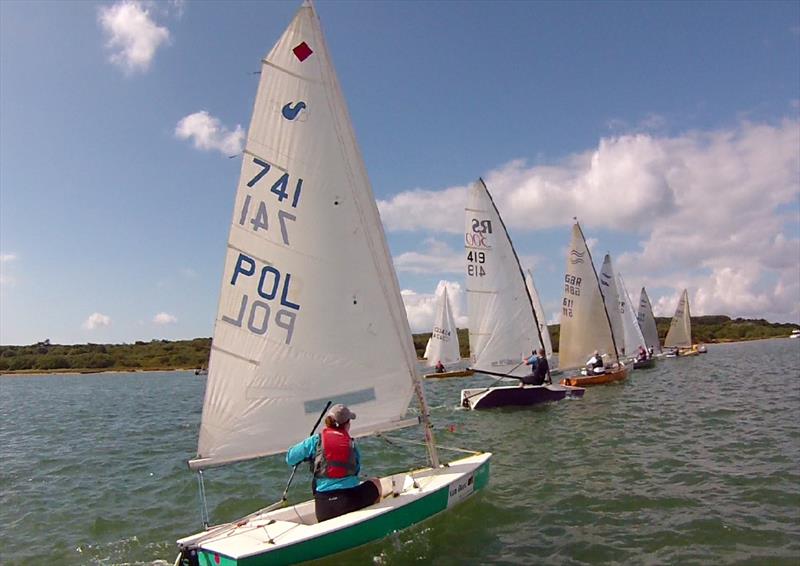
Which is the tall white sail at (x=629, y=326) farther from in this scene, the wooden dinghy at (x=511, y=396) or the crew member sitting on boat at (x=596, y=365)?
the wooden dinghy at (x=511, y=396)

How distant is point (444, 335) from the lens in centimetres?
4422

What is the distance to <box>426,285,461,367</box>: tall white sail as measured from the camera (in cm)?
4425

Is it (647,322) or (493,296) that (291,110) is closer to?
(493,296)

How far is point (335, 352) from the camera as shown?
8289 millimetres

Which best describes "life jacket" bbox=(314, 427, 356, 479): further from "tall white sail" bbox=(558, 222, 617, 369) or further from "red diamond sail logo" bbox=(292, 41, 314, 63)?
"tall white sail" bbox=(558, 222, 617, 369)

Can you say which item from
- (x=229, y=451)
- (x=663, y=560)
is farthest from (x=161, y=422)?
(x=663, y=560)

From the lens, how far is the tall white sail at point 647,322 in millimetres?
55781

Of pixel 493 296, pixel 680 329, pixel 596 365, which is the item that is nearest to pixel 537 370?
pixel 493 296

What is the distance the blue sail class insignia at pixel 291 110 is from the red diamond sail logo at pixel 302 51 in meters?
0.63

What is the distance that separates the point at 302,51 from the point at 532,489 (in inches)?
337

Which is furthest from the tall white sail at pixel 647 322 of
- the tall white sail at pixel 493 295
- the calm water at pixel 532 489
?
the tall white sail at pixel 493 295

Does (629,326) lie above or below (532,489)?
above

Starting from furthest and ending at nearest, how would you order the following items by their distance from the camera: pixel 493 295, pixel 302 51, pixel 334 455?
pixel 493 295 → pixel 302 51 → pixel 334 455

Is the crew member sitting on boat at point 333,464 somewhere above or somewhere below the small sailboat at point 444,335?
below
